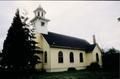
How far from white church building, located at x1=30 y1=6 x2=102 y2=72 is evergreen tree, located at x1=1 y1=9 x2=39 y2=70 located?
4.14 m

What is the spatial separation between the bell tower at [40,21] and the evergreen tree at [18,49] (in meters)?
5.90

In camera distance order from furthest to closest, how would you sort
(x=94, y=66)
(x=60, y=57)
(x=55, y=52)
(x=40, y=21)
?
(x=94, y=66) → (x=40, y=21) → (x=60, y=57) → (x=55, y=52)

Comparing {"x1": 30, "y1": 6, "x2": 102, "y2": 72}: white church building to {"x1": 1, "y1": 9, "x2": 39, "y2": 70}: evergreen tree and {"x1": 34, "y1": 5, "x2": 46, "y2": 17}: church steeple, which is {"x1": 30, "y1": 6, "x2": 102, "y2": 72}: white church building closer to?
{"x1": 34, "y1": 5, "x2": 46, "y2": 17}: church steeple

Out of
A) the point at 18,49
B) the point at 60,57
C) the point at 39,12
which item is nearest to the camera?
the point at 18,49

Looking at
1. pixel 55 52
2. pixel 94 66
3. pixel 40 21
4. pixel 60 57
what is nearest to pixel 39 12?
pixel 40 21

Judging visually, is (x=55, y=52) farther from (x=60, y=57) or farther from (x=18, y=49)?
(x=18, y=49)

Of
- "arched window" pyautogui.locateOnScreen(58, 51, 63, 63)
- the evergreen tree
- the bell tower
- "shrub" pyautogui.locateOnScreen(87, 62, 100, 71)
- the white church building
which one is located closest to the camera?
the evergreen tree

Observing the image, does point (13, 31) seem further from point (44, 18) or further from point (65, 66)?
point (65, 66)

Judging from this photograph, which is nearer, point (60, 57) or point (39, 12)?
point (60, 57)

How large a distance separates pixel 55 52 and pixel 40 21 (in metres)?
6.59

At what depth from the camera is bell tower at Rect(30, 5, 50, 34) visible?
24.1 m

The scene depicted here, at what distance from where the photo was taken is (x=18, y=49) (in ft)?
52.4

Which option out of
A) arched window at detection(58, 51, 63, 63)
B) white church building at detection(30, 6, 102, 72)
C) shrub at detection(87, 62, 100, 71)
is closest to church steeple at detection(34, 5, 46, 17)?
white church building at detection(30, 6, 102, 72)

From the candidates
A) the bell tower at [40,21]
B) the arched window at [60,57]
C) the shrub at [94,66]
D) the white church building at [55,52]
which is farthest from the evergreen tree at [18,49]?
the shrub at [94,66]
